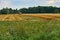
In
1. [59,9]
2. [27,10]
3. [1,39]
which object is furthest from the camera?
[27,10]

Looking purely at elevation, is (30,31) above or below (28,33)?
below

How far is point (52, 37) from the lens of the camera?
1088 cm

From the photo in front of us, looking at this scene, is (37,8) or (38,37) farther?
(37,8)

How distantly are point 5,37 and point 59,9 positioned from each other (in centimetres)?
10002

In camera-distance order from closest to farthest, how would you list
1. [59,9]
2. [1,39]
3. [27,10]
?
[1,39] < [59,9] < [27,10]

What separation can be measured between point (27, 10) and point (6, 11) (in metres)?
14.1

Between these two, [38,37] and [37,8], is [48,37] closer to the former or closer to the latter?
[38,37]

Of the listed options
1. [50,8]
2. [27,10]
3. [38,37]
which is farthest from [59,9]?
[38,37]

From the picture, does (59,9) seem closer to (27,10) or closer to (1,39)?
(27,10)

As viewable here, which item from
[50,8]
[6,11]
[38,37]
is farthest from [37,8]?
[38,37]

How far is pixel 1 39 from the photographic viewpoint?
413 inches

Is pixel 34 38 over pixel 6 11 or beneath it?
over

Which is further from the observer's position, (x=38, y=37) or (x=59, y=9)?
(x=59, y=9)

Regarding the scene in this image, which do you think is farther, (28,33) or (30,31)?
(30,31)
